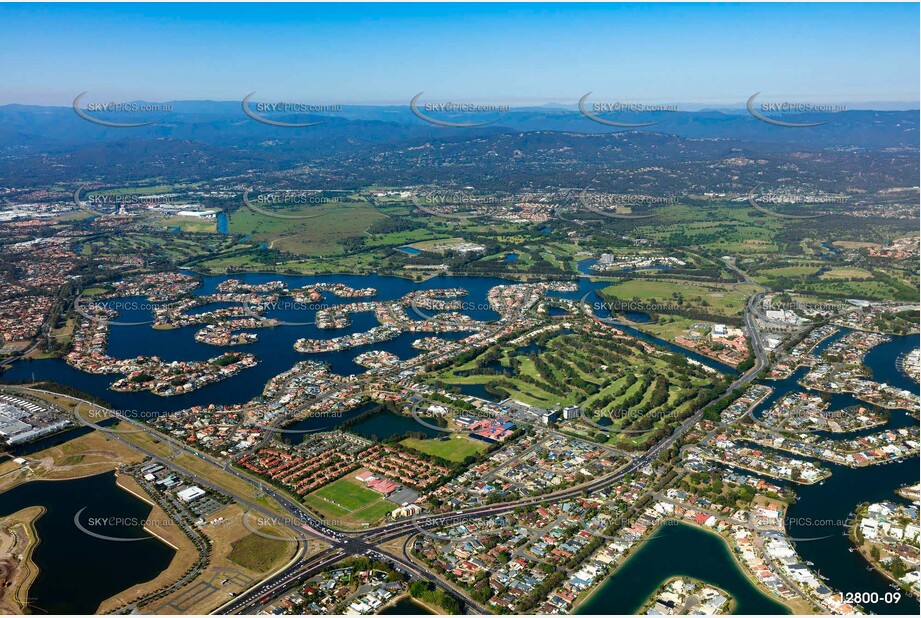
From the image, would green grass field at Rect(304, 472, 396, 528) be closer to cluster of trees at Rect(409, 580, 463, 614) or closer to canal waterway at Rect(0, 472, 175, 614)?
cluster of trees at Rect(409, 580, 463, 614)

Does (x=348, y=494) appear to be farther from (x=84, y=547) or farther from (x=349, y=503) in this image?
(x=84, y=547)

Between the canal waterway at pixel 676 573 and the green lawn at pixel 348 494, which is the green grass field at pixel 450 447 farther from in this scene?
the canal waterway at pixel 676 573

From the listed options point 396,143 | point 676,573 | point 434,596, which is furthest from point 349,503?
point 396,143

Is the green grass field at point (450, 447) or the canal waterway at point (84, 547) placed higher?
the green grass field at point (450, 447)

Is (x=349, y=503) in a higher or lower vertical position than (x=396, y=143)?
lower

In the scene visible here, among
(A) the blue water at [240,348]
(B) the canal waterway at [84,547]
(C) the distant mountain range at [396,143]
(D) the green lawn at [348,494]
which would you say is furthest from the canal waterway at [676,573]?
(C) the distant mountain range at [396,143]

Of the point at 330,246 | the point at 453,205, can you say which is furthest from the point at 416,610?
the point at 453,205

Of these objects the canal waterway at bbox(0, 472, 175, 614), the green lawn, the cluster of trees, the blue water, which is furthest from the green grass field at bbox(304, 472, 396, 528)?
the blue water

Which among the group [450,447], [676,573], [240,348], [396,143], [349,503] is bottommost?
[676,573]

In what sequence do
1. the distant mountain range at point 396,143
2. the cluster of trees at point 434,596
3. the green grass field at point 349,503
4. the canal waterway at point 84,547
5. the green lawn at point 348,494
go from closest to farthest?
the cluster of trees at point 434,596
the canal waterway at point 84,547
the green grass field at point 349,503
the green lawn at point 348,494
the distant mountain range at point 396,143
